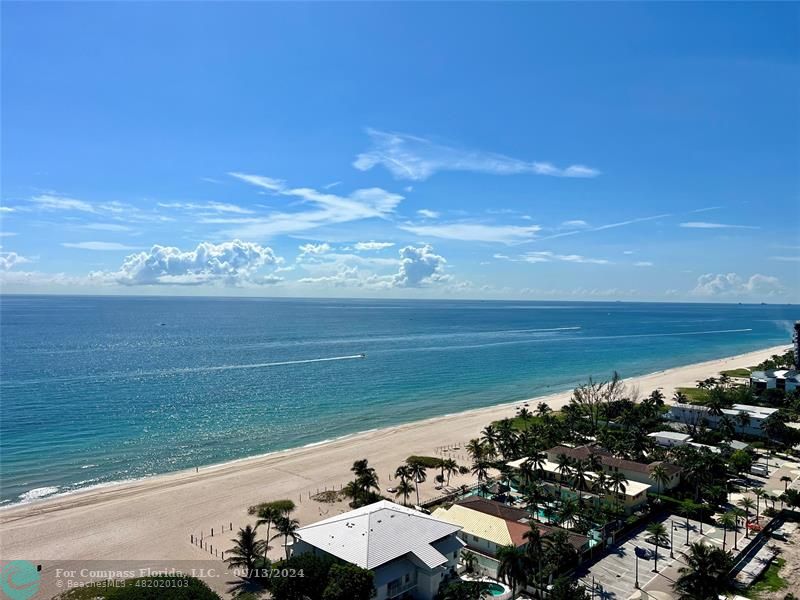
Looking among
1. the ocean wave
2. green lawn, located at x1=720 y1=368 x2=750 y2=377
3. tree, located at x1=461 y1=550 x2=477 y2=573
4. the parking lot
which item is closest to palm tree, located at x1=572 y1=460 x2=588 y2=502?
the parking lot

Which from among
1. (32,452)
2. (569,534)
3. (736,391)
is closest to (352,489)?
(569,534)

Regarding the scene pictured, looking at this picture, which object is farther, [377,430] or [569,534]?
[377,430]

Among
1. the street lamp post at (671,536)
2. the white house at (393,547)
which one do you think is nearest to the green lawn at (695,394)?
the street lamp post at (671,536)

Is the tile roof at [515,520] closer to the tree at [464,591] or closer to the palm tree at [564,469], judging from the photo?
the tree at [464,591]

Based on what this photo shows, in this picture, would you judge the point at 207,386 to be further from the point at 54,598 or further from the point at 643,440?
the point at 643,440

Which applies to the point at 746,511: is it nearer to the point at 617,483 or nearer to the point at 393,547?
the point at 617,483

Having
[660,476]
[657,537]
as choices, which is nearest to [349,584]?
→ [657,537]

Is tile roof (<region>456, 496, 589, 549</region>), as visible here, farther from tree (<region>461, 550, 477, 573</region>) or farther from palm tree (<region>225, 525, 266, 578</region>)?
palm tree (<region>225, 525, 266, 578</region>)
